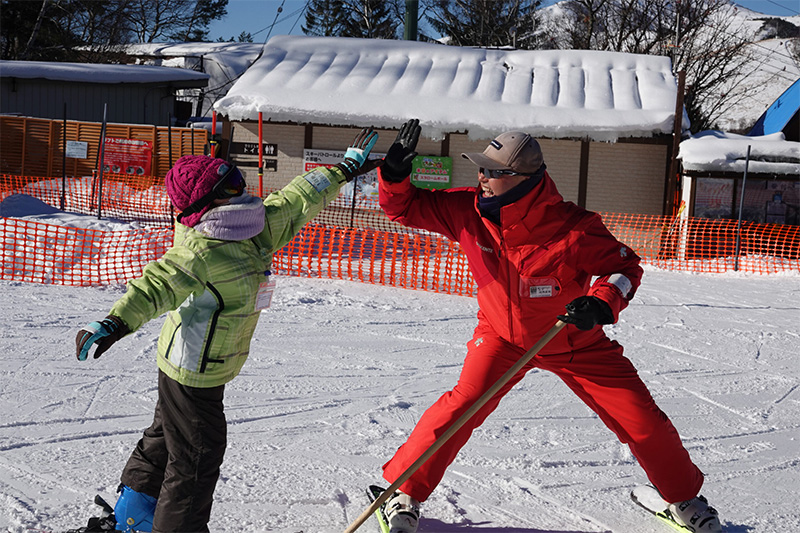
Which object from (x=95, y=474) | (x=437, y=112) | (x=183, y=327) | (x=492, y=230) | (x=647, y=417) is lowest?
(x=95, y=474)

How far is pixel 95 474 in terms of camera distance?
377 cm

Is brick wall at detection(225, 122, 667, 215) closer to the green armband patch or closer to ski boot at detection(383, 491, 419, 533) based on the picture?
the green armband patch

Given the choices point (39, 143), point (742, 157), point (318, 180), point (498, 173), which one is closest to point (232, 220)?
point (318, 180)

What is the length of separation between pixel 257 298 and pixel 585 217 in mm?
1419

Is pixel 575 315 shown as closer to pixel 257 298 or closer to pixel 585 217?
pixel 585 217

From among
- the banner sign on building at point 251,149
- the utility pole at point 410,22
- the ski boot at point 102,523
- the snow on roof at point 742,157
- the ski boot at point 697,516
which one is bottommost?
the ski boot at point 102,523

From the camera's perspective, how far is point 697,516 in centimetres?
338

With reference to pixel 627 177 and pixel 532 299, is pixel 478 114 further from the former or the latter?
pixel 532 299

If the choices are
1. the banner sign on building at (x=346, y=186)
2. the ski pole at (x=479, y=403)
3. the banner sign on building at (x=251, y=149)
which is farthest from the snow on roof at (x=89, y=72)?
the ski pole at (x=479, y=403)

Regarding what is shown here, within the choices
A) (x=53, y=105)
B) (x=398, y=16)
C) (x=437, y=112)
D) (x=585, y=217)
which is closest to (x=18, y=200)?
(x=437, y=112)

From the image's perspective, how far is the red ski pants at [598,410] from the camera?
3.30m

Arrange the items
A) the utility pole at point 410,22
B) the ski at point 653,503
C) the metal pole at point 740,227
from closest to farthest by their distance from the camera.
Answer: the ski at point 653,503, the metal pole at point 740,227, the utility pole at point 410,22

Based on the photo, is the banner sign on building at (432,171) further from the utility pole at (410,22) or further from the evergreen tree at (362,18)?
the evergreen tree at (362,18)

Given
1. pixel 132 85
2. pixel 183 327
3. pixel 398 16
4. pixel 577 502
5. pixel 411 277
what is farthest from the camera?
pixel 398 16
